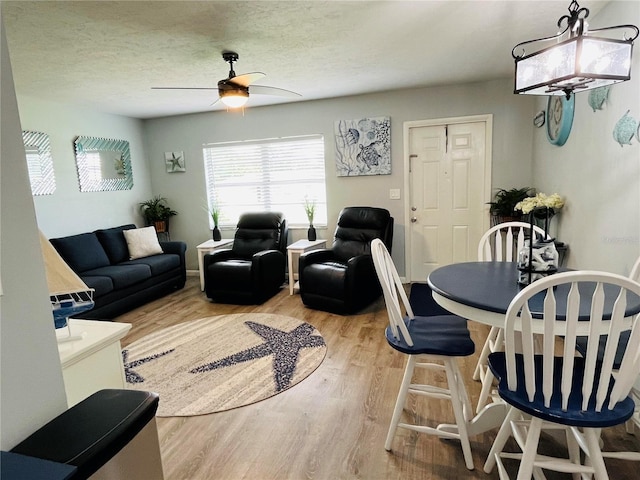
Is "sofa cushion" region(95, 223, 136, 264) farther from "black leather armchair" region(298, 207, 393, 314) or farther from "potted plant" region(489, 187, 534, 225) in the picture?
"potted plant" region(489, 187, 534, 225)

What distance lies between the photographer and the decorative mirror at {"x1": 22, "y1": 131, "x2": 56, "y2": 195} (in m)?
3.88

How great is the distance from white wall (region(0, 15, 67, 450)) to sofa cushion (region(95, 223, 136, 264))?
3.81m

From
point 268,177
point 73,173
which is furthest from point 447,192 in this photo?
point 73,173

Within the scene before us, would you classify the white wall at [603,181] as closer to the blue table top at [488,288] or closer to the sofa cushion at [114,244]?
the blue table top at [488,288]

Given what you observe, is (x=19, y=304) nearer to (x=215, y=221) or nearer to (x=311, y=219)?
(x=311, y=219)

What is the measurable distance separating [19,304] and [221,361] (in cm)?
206

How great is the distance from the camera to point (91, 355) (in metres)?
1.42

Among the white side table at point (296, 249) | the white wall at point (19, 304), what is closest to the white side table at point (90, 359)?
the white wall at point (19, 304)

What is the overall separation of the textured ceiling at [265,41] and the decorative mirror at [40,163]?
44 centimetres

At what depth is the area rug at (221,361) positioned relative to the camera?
7.75ft

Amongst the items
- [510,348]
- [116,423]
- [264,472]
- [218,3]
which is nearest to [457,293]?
[510,348]

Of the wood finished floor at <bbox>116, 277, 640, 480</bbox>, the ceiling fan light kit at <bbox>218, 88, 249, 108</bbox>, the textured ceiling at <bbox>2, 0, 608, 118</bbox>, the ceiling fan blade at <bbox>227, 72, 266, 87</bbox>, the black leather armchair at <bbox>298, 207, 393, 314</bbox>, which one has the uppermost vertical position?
the textured ceiling at <bbox>2, 0, 608, 118</bbox>

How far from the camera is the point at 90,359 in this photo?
142 centimetres

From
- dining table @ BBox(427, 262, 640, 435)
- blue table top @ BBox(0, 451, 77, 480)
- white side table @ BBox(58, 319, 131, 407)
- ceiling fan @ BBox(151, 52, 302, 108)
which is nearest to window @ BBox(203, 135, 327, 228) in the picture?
ceiling fan @ BBox(151, 52, 302, 108)
